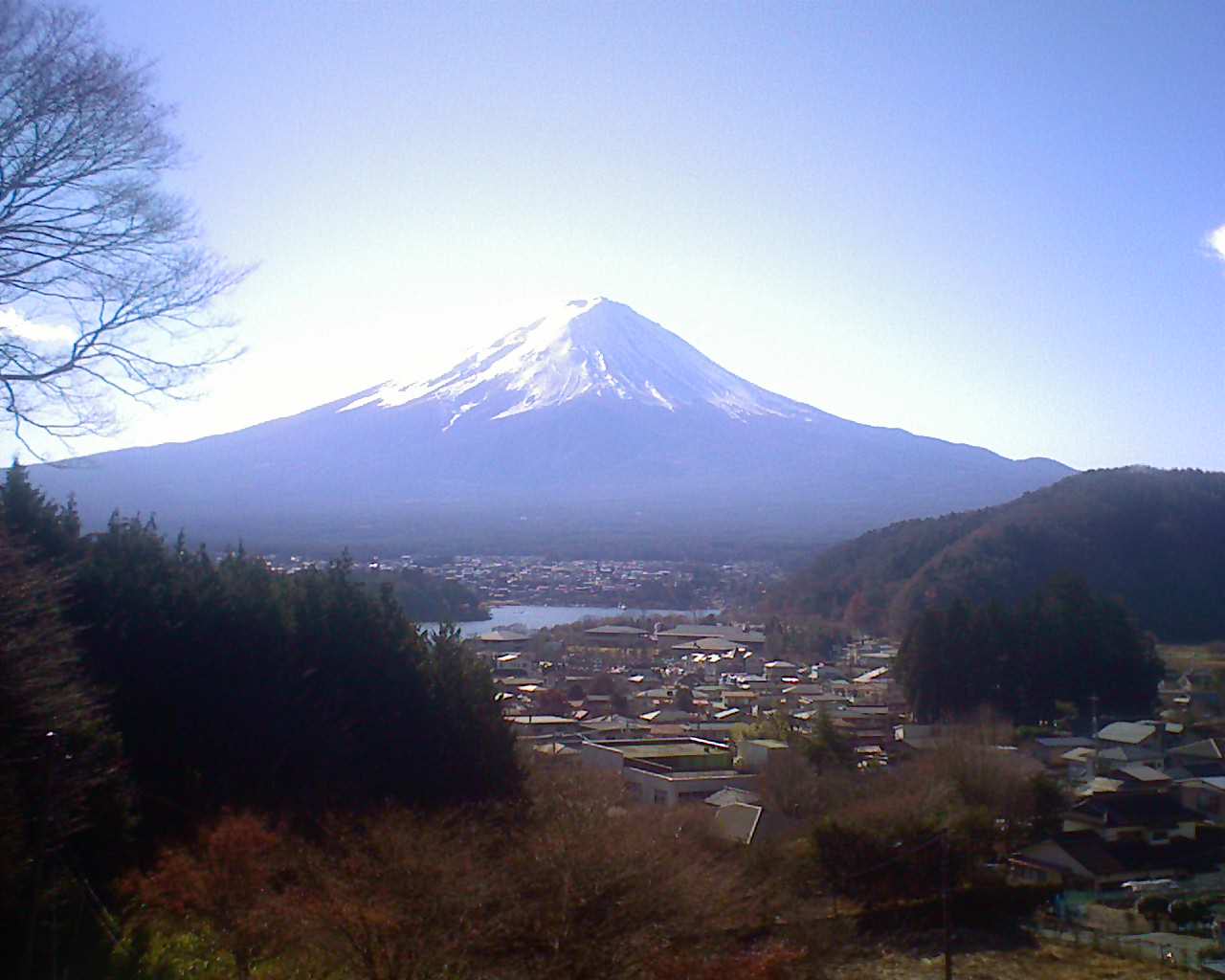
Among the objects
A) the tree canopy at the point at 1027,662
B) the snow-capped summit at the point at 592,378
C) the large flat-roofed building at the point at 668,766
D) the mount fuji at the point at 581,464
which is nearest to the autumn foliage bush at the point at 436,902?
the large flat-roofed building at the point at 668,766

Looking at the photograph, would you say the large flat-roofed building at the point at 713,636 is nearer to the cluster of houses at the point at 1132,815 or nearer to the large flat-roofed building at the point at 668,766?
the cluster of houses at the point at 1132,815

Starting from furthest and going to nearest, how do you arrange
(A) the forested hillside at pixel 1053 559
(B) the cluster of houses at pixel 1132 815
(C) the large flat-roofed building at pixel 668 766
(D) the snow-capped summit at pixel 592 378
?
(D) the snow-capped summit at pixel 592 378, (A) the forested hillside at pixel 1053 559, (C) the large flat-roofed building at pixel 668 766, (B) the cluster of houses at pixel 1132 815

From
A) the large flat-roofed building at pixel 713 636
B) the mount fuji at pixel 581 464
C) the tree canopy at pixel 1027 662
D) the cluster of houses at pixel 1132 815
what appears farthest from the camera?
the mount fuji at pixel 581 464

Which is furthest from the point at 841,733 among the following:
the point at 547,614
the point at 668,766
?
the point at 547,614

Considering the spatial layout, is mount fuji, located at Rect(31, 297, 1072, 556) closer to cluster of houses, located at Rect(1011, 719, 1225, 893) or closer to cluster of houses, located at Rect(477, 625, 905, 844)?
cluster of houses, located at Rect(477, 625, 905, 844)

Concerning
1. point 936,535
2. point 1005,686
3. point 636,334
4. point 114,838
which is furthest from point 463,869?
point 636,334

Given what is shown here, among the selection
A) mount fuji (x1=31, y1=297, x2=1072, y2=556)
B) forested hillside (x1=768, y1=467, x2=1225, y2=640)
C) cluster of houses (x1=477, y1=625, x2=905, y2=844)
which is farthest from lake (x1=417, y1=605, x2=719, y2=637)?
mount fuji (x1=31, y1=297, x2=1072, y2=556)

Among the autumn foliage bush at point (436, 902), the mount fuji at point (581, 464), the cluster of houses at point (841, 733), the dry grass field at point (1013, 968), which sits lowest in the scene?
the dry grass field at point (1013, 968)
